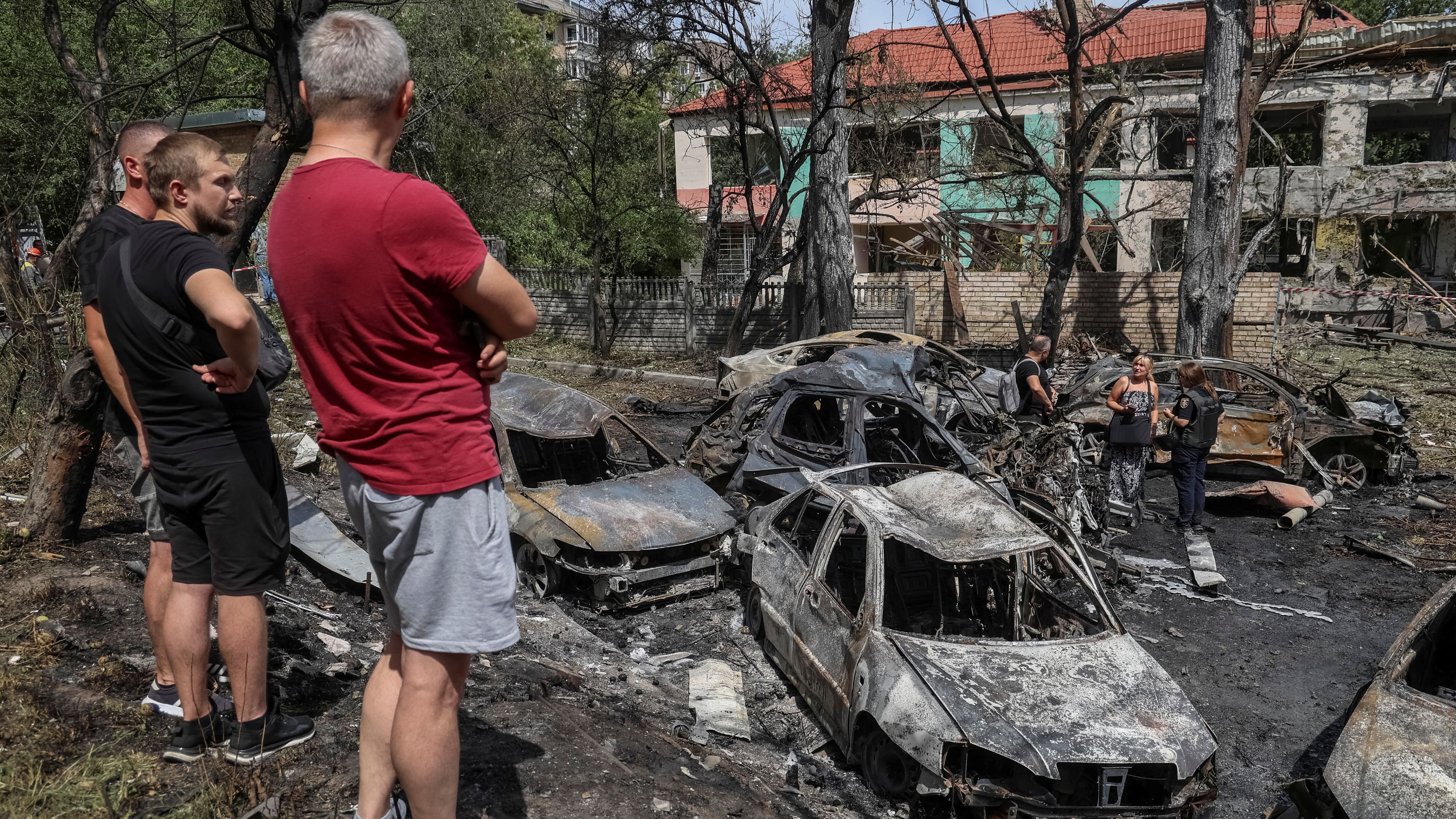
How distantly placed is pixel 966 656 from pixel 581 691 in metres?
1.92

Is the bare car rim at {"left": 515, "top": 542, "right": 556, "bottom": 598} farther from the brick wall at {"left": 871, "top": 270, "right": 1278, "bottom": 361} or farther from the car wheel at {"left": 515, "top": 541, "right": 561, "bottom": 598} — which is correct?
the brick wall at {"left": 871, "top": 270, "right": 1278, "bottom": 361}

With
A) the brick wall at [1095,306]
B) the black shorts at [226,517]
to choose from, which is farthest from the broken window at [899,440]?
the brick wall at [1095,306]

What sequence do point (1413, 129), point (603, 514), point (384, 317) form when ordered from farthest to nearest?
point (1413, 129) → point (603, 514) → point (384, 317)

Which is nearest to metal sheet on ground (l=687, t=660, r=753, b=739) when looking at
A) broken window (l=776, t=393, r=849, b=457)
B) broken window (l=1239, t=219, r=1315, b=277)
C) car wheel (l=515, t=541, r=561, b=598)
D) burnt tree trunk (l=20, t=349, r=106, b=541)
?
car wheel (l=515, t=541, r=561, b=598)

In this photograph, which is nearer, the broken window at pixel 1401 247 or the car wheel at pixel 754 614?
the car wheel at pixel 754 614

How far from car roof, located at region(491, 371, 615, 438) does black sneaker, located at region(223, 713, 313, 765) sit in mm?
4297

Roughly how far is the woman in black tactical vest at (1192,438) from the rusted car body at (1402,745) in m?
4.42

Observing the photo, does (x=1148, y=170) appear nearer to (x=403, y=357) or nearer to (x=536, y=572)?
(x=536, y=572)

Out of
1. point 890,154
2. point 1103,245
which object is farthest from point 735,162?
point 1103,245

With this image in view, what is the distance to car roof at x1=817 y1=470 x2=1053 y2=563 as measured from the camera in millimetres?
4977

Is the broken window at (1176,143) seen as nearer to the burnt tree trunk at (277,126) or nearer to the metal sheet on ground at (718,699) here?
the metal sheet on ground at (718,699)

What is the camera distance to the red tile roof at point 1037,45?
86.1 feet

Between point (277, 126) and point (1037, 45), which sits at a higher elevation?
point (1037, 45)

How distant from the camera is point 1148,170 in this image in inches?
1048
